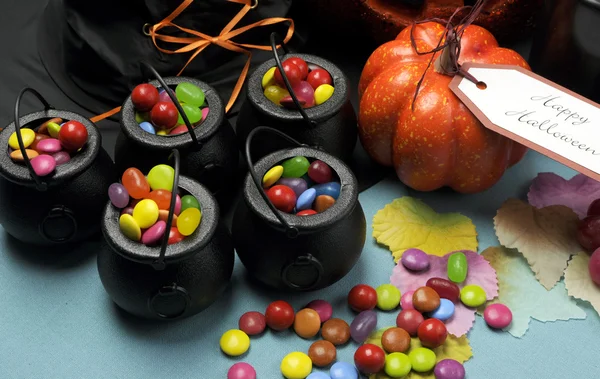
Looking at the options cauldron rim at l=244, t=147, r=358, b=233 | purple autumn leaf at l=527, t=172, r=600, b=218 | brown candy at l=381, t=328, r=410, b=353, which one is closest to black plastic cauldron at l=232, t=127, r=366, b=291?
cauldron rim at l=244, t=147, r=358, b=233

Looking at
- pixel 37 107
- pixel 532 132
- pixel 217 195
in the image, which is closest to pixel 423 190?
pixel 532 132

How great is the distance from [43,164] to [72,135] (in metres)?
0.06

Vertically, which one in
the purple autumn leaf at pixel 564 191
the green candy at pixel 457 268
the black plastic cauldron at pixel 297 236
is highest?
the black plastic cauldron at pixel 297 236

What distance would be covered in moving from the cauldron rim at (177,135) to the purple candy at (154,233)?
Answer: 0.50 feet

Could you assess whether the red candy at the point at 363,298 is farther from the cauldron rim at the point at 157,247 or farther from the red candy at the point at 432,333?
the cauldron rim at the point at 157,247

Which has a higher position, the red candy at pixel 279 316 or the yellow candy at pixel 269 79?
the yellow candy at pixel 269 79

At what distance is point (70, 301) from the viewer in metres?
1.06

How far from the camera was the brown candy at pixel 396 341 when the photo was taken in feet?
3.18

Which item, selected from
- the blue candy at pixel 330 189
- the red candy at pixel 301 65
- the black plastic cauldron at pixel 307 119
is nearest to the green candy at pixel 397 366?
the blue candy at pixel 330 189

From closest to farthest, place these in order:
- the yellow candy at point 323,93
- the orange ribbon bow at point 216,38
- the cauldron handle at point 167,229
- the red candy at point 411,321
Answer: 1. the cauldron handle at point 167,229
2. the red candy at point 411,321
3. the yellow candy at point 323,93
4. the orange ribbon bow at point 216,38

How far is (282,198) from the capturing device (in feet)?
3.16

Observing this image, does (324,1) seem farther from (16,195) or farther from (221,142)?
(16,195)

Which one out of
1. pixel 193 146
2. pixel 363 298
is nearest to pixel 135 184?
pixel 193 146

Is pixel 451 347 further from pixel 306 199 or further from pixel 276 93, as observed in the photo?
pixel 276 93
